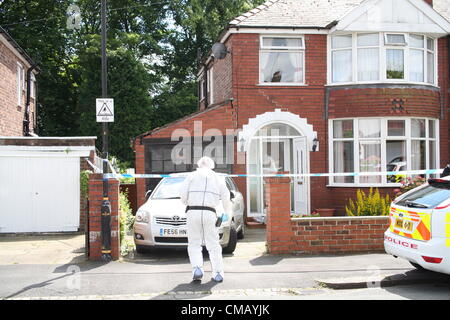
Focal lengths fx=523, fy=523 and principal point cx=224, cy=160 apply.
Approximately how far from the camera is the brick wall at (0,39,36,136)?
59.2 ft

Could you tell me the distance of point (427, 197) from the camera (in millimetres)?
7059

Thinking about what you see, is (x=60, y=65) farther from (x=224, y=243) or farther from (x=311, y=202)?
(x=224, y=243)

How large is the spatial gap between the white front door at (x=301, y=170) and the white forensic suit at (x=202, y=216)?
8308 millimetres

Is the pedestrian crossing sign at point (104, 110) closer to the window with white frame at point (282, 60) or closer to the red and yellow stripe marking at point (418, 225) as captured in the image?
the red and yellow stripe marking at point (418, 225)

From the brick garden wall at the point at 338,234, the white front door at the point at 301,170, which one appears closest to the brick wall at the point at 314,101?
the white front door at the point at 301,170

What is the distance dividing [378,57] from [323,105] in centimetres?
210

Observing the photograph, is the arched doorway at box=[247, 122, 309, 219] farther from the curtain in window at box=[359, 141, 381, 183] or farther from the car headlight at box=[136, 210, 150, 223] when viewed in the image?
the car headlight at box=[136, 210, 150, 223]

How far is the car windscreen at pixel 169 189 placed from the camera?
10594 millimetres

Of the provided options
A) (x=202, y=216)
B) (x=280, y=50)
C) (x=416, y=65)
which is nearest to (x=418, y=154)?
(x=416, y=65)

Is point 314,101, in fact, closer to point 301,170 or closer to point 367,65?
point 367,65

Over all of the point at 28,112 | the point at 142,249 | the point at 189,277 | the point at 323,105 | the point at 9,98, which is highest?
the point at 9,98

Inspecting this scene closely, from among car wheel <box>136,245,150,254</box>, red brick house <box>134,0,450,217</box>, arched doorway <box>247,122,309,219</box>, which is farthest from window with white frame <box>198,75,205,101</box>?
car wheel <box>136,245,150,254</box>

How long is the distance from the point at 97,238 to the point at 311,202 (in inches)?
312
